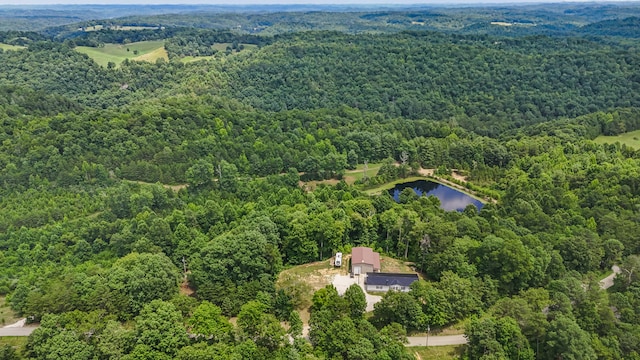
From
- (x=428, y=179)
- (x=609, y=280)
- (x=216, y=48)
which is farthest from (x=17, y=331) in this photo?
(x=216, y=48)

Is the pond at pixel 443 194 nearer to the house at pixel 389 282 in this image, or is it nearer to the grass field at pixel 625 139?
the house at pixel 389 282

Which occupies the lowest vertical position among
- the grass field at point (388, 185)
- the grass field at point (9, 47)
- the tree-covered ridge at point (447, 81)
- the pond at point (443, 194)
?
the pond at point (443, 194)

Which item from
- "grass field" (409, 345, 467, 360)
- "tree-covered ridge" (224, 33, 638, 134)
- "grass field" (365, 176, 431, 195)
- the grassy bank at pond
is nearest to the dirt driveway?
"grass field" (409, 345, 467, 360)

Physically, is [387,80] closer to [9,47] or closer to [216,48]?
[216,48]

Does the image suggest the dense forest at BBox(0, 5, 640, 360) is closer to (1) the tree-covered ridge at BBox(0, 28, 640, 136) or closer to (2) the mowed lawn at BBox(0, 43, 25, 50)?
(1) the tree-covered ridge at BBox(0, 28, 640, 136)

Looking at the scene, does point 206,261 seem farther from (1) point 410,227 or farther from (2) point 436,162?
(2) point 436,162

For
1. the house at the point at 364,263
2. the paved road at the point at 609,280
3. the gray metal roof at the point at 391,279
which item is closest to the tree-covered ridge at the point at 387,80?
the paved road at the point at 609,280
